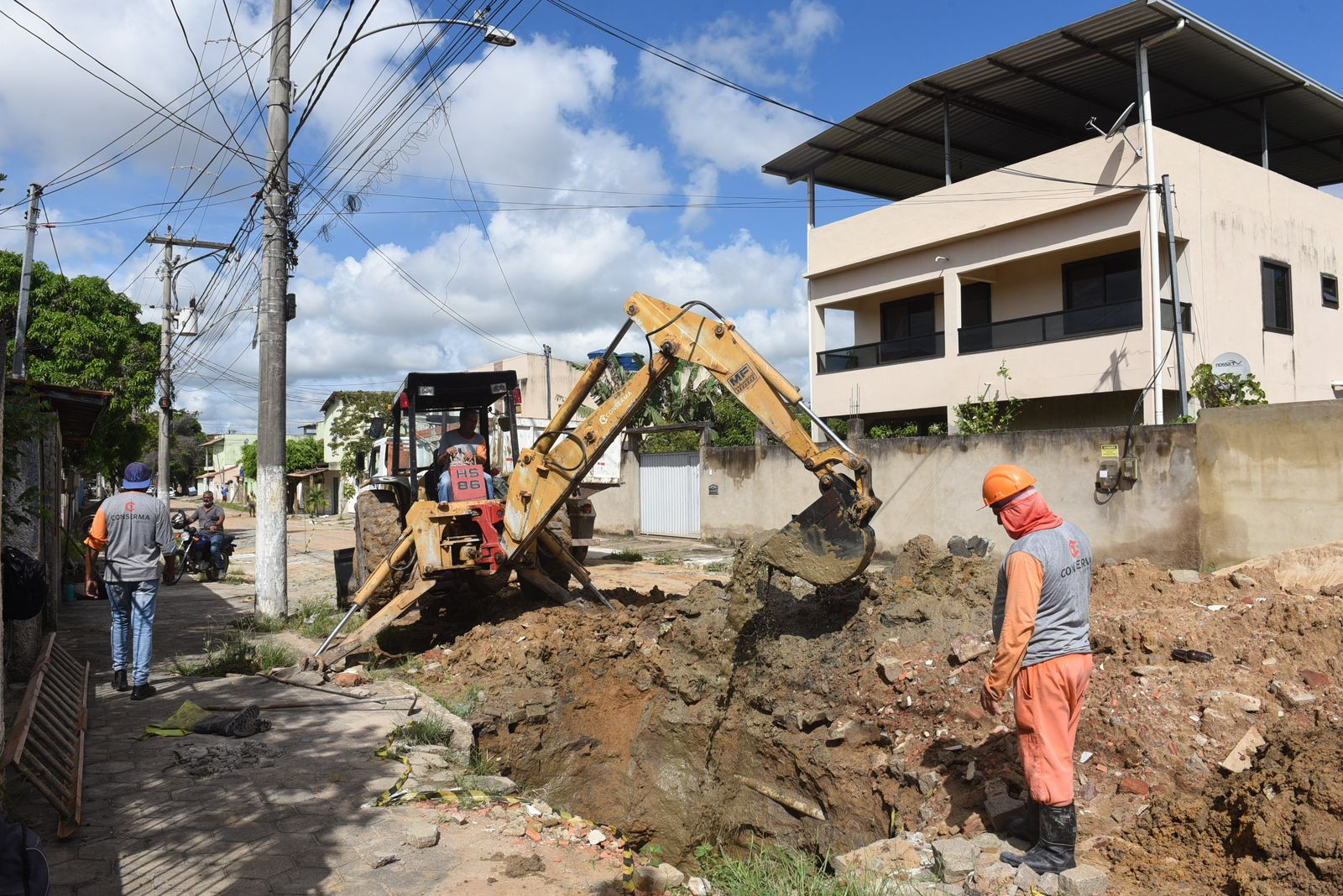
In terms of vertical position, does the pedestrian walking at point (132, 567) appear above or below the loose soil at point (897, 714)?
above

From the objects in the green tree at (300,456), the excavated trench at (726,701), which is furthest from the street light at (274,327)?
the green tree at (300,456)

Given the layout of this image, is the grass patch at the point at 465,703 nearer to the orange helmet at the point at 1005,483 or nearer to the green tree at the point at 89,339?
the orange helmet at the point at 1005,483

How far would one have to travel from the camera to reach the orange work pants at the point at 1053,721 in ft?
12.8

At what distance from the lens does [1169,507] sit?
10.6 metres

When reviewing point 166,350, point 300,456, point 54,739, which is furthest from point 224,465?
point 54,739

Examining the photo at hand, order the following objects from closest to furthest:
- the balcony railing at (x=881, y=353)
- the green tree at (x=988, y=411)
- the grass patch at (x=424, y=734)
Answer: the grass patch at (x=424, y=734), the green tree at (x=988, y=411), the balcony railing at (x=881, y=353)

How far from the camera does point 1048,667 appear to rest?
3953 millimetres

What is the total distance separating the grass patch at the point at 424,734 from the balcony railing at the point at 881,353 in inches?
529

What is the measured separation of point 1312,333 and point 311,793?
60.5 ft

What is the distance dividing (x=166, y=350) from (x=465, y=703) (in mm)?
20495

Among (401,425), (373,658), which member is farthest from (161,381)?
(373,658)

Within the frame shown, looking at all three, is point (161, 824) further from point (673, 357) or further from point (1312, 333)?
point (1312, 333)

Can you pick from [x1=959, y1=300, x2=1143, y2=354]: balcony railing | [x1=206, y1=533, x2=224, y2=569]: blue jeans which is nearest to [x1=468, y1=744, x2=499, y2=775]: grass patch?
[x1=206, y1=533, x2=224, y2=569]: blue jeans

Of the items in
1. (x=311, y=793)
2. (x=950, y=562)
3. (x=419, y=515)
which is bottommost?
(x=311, y=793)
